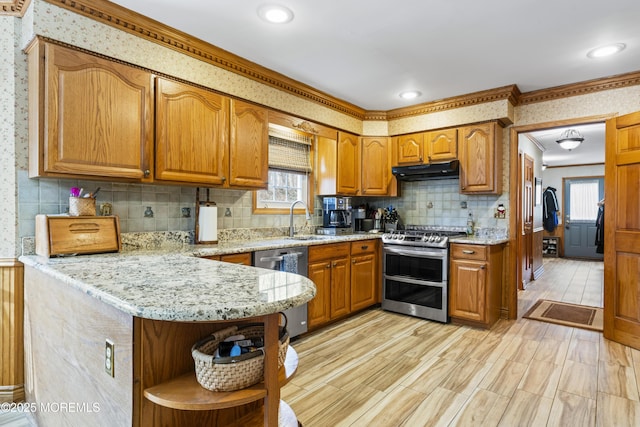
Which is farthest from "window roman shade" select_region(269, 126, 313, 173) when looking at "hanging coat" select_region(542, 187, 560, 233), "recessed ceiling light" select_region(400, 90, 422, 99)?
"hanging coat" select_region(542, 187, 560, 233)

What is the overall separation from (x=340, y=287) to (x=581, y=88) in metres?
3.14

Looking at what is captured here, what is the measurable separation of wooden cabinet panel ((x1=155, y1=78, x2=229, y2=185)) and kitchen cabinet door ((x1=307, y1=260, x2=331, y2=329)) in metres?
1.22

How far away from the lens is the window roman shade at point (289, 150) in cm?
368

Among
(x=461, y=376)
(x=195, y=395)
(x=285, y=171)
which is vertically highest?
(x=285, y=171)

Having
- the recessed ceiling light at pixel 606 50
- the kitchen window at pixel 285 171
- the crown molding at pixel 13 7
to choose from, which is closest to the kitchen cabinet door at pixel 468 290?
the kitchen window at pixel 285 171

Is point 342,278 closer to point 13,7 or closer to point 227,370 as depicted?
point 227,370

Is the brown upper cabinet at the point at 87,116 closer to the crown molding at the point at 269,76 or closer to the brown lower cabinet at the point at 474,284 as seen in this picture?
the crown molding at the point at 269,76

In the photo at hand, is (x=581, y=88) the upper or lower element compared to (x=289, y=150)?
upper

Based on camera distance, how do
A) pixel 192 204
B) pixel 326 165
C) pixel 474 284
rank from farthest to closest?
pixel 326 165 < pixel 474 284 < pixel 192 204

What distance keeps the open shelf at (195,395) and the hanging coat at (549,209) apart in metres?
8.67

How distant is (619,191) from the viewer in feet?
10.2

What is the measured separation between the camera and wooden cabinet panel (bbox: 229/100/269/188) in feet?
9.51

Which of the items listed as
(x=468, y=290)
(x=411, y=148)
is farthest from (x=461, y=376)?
(x=411, y=148)

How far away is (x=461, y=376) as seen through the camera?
2.48 metres
